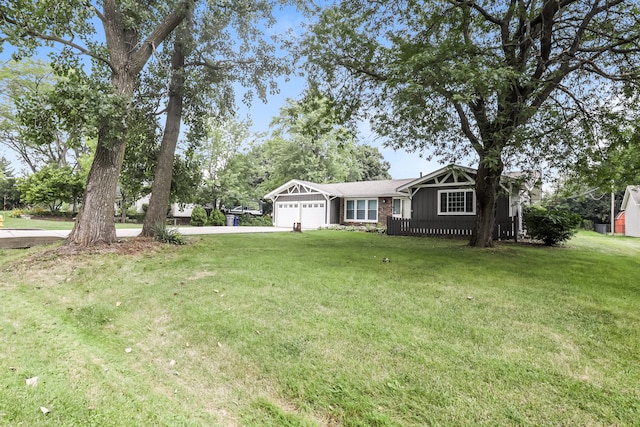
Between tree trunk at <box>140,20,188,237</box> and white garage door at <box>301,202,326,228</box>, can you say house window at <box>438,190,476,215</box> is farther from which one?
tree trunk at <box>140,20,188,237</box>

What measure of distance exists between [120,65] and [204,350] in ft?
26.4

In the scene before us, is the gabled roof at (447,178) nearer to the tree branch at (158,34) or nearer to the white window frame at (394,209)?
the white window frame at (394,209)

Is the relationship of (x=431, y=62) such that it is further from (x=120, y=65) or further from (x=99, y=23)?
(x=99, y=23)

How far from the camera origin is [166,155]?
982 cm

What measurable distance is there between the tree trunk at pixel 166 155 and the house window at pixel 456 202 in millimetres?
13324

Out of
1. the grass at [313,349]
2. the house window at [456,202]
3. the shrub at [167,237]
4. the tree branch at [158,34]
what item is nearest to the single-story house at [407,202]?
the house window at [456,202]

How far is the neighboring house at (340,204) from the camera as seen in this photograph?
20156mm

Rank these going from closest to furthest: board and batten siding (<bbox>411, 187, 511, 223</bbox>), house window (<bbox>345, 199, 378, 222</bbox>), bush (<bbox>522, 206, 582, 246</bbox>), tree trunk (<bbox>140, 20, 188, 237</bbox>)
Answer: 1. tree trunk (<bbox>140, 20, 188, 237</bbox>)
2. bush (<bbox>522, 206, 582, 246</bbox>)
3. board and batten siding (<bbox>411, 187, 511, 223</bbox>)
4. house window (<bbox>345, 199, 378, 222</bbox>)

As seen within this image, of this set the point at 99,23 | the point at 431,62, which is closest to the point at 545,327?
the point at 431,62

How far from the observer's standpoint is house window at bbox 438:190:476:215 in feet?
52.4

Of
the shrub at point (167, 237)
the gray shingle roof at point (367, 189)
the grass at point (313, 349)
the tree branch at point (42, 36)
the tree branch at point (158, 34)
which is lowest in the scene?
the grass at point (313, 349)

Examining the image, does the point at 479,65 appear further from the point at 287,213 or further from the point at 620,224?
the point at 620,224

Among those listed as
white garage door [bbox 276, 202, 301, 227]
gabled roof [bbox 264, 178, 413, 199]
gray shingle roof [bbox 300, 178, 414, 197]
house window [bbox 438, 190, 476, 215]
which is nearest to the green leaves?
gabled roof [bbox 264, 178, 413, 199]

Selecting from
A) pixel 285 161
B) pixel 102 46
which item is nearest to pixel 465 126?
pixel 102 46
